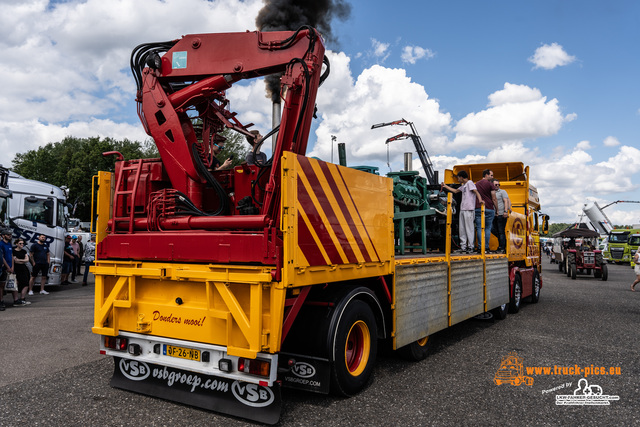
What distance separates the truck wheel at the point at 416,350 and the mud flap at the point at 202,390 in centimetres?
241

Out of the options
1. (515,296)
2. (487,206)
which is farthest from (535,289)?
(487,206)

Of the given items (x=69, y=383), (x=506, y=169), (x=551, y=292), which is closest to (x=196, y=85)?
(x=69, y=383)

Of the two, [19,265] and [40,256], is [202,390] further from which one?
[40,256]

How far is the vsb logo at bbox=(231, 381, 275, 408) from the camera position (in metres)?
3.96

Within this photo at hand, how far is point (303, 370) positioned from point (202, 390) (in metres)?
0.94

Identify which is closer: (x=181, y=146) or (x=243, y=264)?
(x=243, y=264)

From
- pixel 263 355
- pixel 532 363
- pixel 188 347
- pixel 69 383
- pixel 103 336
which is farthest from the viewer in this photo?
pixel 532 363

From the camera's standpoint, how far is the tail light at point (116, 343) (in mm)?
4605

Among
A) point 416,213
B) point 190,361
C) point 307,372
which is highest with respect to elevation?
point 416,213

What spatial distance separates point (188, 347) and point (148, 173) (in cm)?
206

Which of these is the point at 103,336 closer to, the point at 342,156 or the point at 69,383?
the point at 69,383

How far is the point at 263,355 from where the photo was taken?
3795mm

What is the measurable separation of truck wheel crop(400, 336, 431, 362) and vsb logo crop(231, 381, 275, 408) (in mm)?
2419

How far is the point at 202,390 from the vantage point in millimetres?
4289
